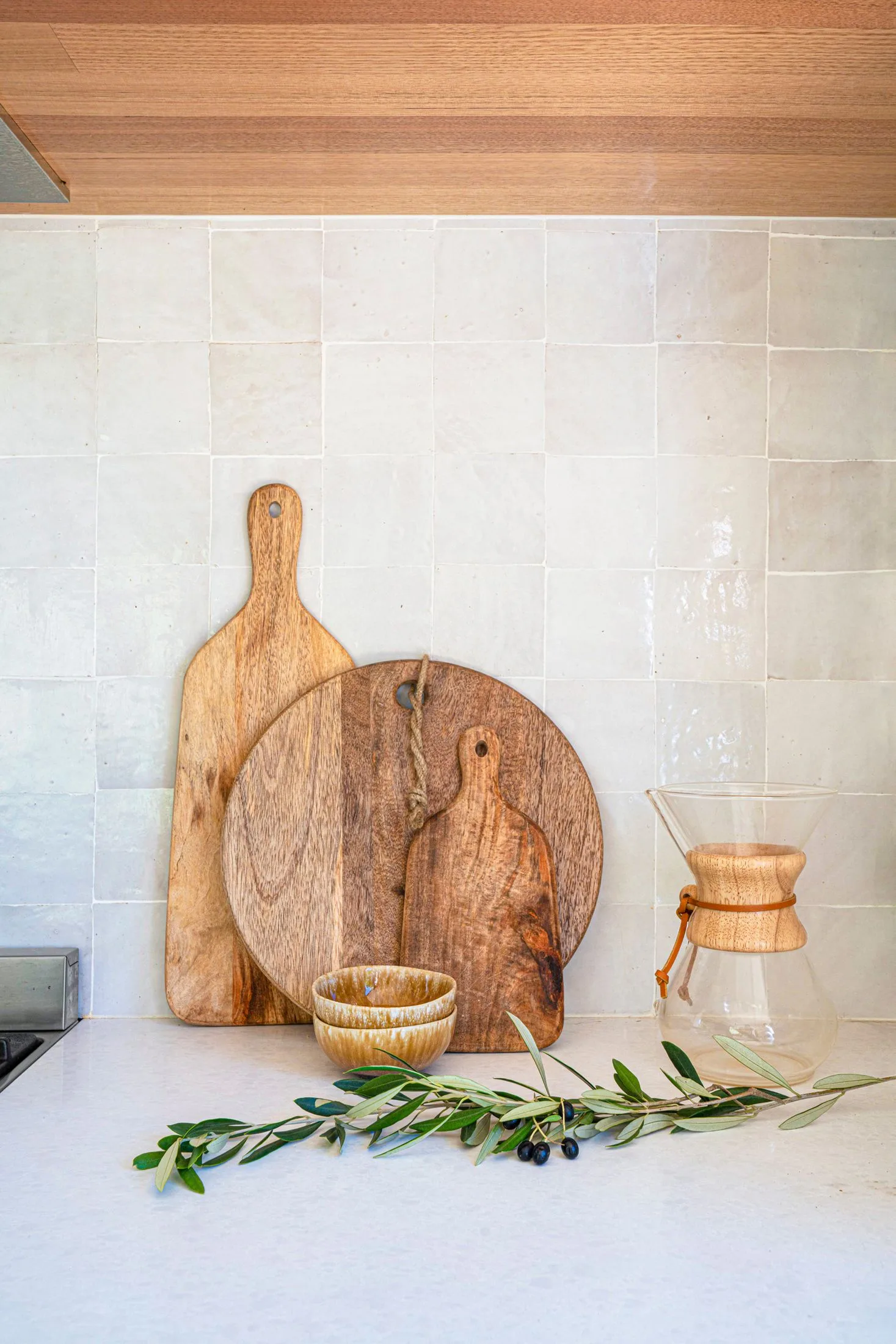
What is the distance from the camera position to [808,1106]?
0.87 metres

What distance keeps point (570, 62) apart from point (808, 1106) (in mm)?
872

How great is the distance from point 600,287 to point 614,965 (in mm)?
733

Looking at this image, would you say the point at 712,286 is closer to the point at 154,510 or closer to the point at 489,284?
the point at 489,284

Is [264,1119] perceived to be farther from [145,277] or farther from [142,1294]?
[145,277]

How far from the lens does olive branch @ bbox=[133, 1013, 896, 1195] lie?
76 cm

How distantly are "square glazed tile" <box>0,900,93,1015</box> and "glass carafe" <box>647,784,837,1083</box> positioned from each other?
610 mm

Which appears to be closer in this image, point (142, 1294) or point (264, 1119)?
point (142, 1294)

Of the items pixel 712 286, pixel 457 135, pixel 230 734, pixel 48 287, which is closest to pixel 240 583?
pixel 230 734

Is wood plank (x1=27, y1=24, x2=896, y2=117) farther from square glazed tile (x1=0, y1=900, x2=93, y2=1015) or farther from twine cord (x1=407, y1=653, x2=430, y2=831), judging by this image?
square glazed tile (x1=0, y1=900, x2=93, y2=1015)

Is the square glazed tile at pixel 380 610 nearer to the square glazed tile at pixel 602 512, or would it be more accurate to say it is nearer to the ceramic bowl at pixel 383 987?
the square glazed tile at pixel 602 512

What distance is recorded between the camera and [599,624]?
1.12 meters

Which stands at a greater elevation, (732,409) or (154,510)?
(732,409)

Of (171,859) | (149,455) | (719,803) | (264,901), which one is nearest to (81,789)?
(171,859)

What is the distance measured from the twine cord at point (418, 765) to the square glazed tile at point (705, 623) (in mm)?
264
